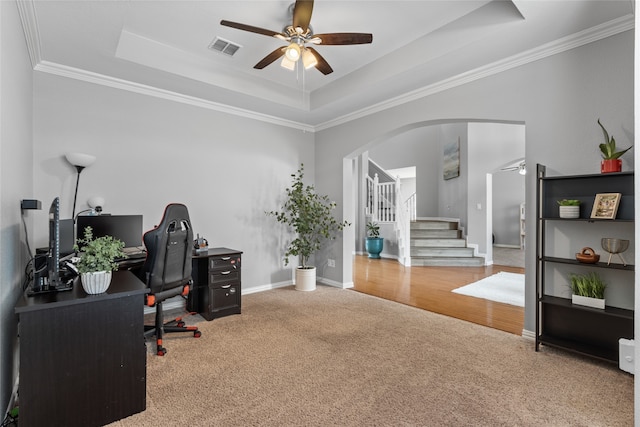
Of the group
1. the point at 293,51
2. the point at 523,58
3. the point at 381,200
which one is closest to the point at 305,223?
the point at 293,51

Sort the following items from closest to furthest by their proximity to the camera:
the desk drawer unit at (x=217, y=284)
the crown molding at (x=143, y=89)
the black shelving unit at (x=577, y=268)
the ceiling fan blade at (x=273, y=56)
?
the black shelving unit at (x=577, y=268) < the ceiling fan blade at (x=273, y=56) < the crown molding at (x=143, y=89) < the desk drawer unit at (x=217, y=284)

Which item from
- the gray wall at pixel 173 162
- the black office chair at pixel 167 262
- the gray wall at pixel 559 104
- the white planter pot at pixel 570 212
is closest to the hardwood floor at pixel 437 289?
the gray wall at pixel 559 104

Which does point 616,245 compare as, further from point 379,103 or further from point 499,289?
point 379,103

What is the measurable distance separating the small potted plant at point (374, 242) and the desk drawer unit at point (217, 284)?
4.78 metres

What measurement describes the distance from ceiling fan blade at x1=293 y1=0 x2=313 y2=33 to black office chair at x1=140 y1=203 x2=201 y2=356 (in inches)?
71.2

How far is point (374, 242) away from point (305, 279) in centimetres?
361

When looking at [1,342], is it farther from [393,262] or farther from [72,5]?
[393,262]

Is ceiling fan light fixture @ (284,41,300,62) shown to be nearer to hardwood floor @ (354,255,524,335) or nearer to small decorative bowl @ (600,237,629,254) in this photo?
small decorative bowl @ (600,237,629,254)

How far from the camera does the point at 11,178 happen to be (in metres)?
1.96

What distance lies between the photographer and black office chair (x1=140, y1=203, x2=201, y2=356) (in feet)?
8.71

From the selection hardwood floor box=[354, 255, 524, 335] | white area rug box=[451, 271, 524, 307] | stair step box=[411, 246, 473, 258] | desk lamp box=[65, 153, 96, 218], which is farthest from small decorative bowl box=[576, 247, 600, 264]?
stair step box=[411, 246, 473, 258]

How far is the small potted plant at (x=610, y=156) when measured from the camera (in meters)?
2.37

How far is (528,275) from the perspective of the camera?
2.97 metres

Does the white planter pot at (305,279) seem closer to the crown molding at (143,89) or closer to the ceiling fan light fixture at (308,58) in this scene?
the crown molding at (143,89)
